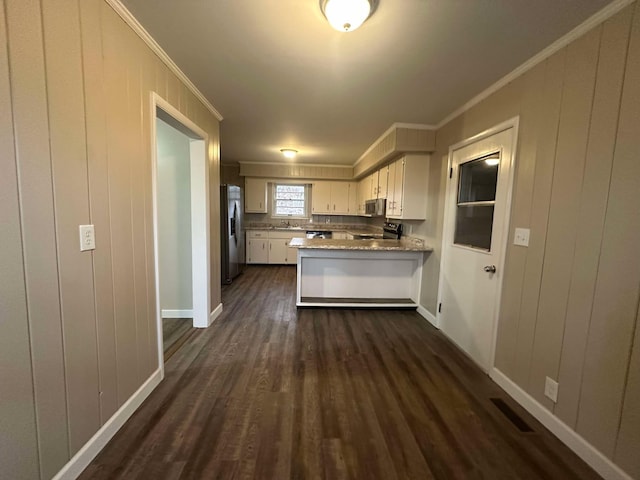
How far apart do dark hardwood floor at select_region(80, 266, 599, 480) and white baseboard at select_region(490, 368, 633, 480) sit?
46mm

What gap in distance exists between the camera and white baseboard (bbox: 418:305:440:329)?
127 inches

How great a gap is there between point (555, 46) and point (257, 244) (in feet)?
19.0

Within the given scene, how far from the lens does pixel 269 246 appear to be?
644 cm

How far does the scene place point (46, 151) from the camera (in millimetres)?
1118

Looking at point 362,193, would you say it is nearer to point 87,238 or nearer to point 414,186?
point 414,186

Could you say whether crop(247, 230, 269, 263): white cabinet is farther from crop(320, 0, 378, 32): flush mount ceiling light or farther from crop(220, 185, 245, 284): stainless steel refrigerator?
crop(320, 0, 378, 32): flush mount ceiling light

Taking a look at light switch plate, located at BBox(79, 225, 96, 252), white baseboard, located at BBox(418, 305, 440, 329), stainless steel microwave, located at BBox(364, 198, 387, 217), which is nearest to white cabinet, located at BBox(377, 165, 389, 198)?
stainless steel microwave, located at BBox(364, 198, 387, 217)

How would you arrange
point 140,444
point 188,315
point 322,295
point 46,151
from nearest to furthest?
point 46,151 < point 140,444 < point 188,315 < point 322,295

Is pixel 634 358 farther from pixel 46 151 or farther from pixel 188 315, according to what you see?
pixel 188 315

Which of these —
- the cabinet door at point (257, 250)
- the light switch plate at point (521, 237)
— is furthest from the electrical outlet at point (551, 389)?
the cabinet door at point (257, 250)

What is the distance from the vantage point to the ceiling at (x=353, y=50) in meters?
1.48

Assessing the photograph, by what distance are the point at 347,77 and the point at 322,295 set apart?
8.86 ft

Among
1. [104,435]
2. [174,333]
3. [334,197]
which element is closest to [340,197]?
[334,197]

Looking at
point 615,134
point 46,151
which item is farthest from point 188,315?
point 615,134
